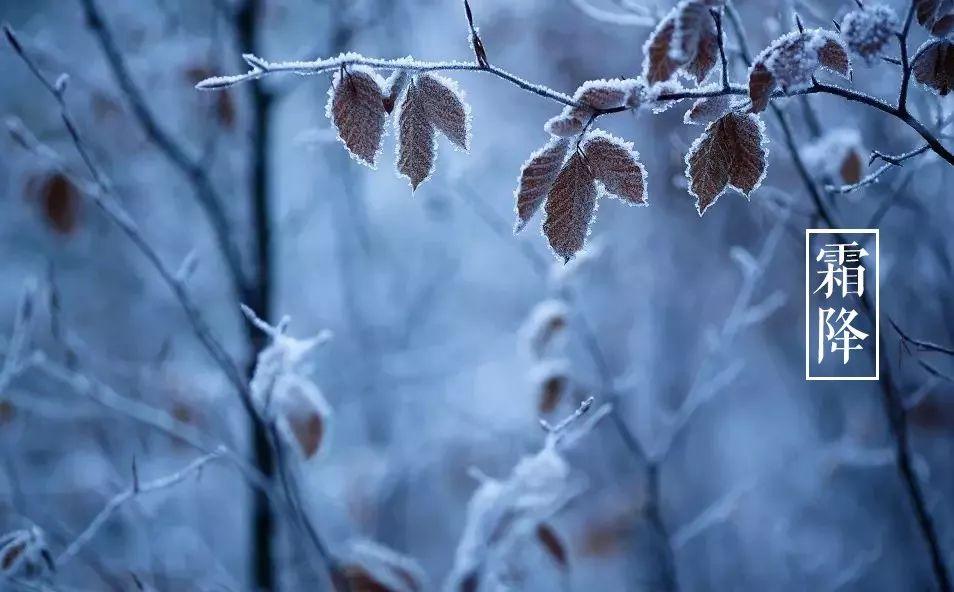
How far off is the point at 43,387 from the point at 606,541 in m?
4.30

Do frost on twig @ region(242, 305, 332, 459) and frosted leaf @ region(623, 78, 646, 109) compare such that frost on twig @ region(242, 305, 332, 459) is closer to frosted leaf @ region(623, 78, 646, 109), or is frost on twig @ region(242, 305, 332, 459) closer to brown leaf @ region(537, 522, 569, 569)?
brown leaf @ region(537, 522, 569, 569)

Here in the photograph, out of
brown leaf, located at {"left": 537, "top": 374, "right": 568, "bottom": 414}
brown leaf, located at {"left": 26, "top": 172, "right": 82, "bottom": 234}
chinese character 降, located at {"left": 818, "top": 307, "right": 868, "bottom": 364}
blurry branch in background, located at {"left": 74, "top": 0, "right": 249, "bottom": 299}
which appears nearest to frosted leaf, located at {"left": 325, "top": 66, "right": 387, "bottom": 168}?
blurry branch in background, located at {"left": 74, "top": 0, "right": 249, "bottom": 299}

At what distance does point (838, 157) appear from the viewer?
4.26 ft

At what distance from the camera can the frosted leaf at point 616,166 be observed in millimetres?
763

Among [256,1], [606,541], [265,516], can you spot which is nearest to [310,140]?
[256,1]

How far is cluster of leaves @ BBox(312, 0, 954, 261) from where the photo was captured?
73cm

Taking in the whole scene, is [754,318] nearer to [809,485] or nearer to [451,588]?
[451,588]

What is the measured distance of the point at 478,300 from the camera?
21.4ft

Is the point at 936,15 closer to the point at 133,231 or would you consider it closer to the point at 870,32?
the point at 870,32

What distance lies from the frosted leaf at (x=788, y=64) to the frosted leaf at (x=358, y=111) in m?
0.41

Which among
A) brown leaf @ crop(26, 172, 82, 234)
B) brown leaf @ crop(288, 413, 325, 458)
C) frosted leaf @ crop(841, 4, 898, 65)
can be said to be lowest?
brown leaf @ crop(288, 413, 325, 458)

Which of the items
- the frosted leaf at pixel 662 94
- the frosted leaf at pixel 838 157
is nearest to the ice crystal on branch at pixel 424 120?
the frosted leaf at pixel 662 94

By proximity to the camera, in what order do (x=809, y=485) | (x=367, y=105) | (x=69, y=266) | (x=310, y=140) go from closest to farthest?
(x=367, y=105) → (x=310, y=140) → (x=809, y=485) → (x=69, y=266)

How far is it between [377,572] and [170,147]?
105 cm
